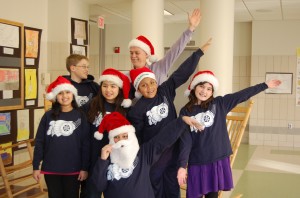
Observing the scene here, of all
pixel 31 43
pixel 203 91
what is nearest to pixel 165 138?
pixel 203 91

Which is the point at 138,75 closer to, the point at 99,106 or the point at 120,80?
the point at 120,80

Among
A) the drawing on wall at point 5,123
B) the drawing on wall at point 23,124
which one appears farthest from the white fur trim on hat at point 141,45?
the drawing on wall at point 23,124

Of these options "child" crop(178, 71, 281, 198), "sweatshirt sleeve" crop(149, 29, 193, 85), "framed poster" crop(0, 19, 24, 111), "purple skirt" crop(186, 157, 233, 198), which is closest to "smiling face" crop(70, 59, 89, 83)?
"sweatshirt sleeve" crop(149, 29, 193, 85)

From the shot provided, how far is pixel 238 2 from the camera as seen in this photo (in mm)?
5770

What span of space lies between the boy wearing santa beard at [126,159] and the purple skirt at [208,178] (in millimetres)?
413

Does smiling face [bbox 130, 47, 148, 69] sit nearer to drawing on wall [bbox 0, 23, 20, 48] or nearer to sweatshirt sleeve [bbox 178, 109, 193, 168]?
sweatshirt sleeve [bbox 178, 109, 193, 168]

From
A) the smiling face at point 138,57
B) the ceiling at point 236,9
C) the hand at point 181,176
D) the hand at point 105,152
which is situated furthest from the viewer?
the ceiling at point 236,9

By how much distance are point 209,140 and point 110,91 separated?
29.1 inches

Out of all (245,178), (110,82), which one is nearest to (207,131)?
(110,82)

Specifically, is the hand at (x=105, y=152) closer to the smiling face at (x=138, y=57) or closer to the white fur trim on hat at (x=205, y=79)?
the smiling face at (x=138, y=57)

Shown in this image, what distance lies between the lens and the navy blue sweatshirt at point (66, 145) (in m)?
2.64

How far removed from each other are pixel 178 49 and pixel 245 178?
2816mm

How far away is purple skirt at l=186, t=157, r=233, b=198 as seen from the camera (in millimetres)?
2619

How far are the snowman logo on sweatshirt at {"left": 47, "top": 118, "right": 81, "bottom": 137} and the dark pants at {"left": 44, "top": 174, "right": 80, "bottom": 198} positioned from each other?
0.98ft
